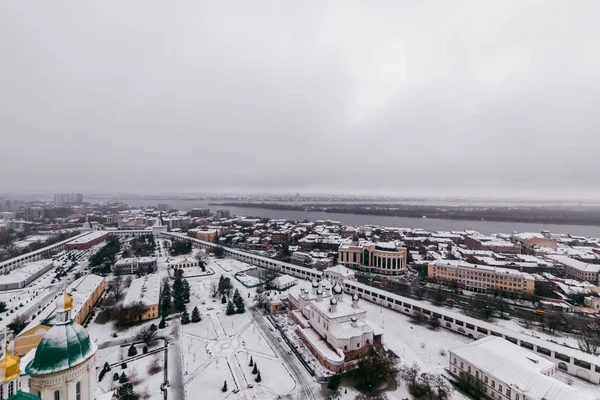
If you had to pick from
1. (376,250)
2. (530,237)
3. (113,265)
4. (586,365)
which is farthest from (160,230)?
(530,237)

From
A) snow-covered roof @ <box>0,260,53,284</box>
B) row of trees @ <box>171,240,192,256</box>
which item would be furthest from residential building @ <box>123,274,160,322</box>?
row of trees @ <box>171,240,192,256</box>

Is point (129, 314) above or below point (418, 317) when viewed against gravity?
above

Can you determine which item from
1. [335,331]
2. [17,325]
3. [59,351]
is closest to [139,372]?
[59,351]

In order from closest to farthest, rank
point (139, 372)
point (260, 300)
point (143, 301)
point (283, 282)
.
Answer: point (139, 372) → point (143, 301) → point (260, 300) → point (283, 282)

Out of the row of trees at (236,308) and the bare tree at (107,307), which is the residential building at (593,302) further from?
the bare tree at (107,307)

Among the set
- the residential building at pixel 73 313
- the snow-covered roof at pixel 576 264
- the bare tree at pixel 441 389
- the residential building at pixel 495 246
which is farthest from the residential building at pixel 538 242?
the residential building at pixel 73 313

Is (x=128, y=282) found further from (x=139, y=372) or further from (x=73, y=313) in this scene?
(x=139, y=372)

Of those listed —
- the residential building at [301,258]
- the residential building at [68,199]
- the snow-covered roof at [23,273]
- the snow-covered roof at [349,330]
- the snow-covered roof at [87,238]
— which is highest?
the residential building at [68,199]

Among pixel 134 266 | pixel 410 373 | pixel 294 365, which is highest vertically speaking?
pixel 410 373
